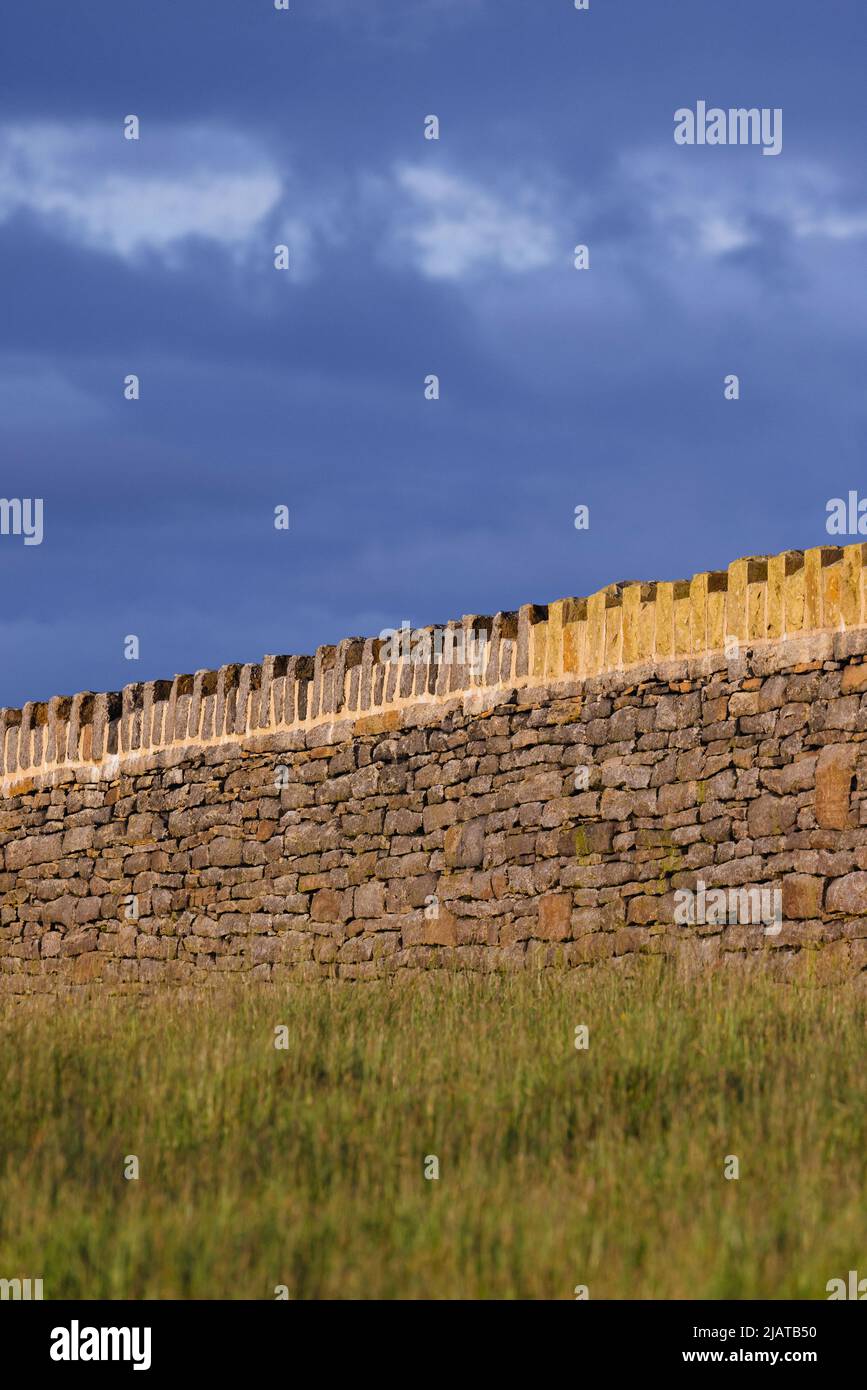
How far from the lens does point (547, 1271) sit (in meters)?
5.48

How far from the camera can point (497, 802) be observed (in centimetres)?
1293

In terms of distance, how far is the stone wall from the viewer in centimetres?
1097

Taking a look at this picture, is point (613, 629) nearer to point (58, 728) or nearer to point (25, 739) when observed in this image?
point (58, 728)

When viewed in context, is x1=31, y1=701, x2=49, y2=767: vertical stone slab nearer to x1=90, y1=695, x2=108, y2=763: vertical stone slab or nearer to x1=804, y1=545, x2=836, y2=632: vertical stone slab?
Answer: x1=90, y1=695, x2=108, y2=763: vertical stone slab

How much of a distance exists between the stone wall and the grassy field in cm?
126

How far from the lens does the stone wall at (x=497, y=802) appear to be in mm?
10969

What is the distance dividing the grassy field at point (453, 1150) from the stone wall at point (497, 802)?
4.14 ft

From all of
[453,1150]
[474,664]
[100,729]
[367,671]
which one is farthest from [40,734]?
[453,1150]

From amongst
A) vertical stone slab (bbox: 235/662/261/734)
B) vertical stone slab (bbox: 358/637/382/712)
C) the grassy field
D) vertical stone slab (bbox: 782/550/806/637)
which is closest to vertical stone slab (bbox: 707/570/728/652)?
vertical stone slab (bbox: 782/550/806/637)

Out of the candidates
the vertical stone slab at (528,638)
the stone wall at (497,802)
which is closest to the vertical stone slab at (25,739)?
the stone wall at (497,802)

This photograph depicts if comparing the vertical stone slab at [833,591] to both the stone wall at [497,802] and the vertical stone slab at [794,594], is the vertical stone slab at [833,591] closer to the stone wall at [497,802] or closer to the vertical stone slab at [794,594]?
the stone wall at [497,802]

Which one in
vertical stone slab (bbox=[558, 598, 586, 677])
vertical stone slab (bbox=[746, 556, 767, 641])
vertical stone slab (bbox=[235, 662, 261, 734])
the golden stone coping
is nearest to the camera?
the golden stone coping
